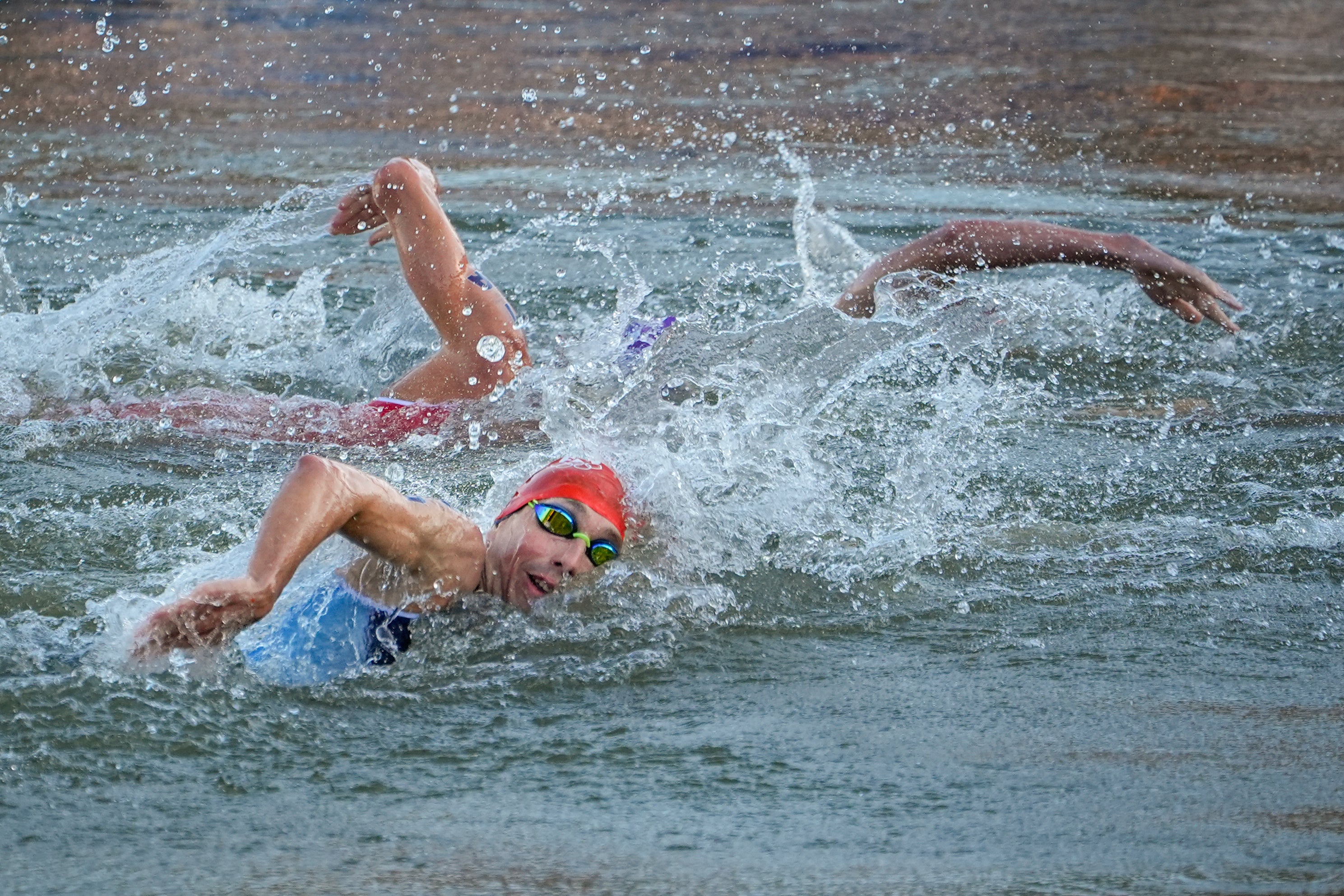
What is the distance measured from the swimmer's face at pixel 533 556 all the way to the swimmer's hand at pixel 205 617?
91cm

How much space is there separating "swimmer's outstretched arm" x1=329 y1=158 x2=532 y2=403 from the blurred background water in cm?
21

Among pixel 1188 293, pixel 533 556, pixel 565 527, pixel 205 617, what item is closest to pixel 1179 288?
pixel 1188 293

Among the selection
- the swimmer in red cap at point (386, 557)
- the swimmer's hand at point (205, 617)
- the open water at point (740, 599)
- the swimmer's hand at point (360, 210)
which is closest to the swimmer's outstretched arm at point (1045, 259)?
the open water at point (740, 599)

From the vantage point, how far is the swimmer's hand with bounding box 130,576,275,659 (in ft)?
10.3

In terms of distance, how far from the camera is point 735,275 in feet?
24.1

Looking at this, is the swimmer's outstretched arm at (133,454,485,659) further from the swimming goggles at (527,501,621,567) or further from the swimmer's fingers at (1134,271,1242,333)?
the swimmer's fingers at (1134,271,1242,333)

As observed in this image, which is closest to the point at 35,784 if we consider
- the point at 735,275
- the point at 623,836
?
the point at 623,836

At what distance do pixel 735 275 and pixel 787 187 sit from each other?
2010mm

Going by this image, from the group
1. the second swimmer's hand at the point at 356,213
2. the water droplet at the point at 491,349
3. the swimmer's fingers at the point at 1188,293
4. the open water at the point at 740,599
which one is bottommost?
the open water at the point at 740,599

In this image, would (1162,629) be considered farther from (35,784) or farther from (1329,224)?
(1329,224)

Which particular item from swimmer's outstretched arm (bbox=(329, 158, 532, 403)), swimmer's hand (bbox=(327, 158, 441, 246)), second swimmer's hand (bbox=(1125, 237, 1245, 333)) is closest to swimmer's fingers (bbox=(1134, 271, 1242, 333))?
second swimmer's hand (bbox=(1125, 237, 1245, 333))

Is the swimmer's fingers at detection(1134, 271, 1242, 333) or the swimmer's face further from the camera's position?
the swimmer's fingers at detection(1134, 271, 1242, 333)

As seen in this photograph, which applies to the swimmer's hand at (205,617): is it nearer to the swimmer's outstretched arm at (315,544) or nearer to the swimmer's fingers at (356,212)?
the swimmer's outstretched arm at (315,544)

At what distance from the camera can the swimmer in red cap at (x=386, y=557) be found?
333 cm
